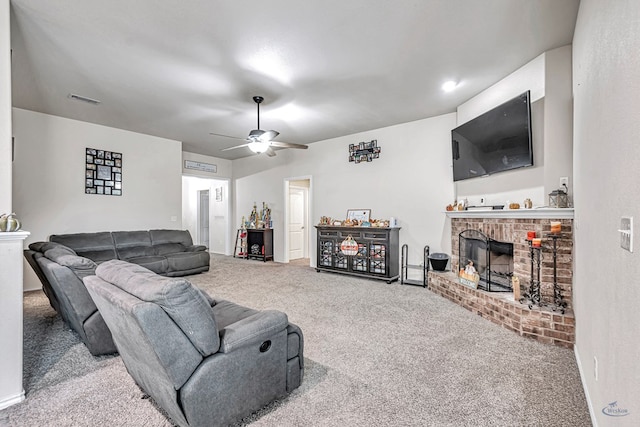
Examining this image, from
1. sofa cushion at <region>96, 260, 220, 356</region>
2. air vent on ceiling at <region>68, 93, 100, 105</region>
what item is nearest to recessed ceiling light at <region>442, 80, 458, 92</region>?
sofa cushion at <region>96, 260, 220, 356</region>

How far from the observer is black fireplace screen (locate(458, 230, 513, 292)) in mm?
3684

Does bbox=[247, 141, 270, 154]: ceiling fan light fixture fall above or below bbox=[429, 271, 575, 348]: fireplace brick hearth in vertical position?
above

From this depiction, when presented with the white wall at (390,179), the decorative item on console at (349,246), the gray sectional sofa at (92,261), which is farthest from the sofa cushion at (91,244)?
the decorative item on console at (349,246)

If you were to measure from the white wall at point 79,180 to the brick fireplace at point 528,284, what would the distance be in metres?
6.00

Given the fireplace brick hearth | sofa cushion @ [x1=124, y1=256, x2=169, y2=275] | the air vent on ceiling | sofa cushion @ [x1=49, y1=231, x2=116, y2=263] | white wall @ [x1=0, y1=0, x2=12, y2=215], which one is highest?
the air vent on ceiling

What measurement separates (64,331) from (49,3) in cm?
302

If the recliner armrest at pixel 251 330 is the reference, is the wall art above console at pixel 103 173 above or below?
above

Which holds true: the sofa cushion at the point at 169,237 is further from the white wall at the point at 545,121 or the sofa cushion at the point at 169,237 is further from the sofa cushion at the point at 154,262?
the white wall at the point at 545,121

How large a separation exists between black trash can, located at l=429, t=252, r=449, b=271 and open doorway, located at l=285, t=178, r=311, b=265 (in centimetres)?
335

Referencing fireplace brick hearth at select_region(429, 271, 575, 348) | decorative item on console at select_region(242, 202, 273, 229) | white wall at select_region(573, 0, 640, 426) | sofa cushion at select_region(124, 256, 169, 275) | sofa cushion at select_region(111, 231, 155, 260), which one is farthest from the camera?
decorative item on console at select_region(242, 202, 273, 229)

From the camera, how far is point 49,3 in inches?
93.4

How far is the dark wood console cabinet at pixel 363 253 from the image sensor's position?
526cm

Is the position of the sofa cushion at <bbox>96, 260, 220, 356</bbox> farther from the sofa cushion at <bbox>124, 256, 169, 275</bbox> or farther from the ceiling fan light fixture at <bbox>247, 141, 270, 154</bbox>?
the sofa cushion at <bbox>124, 256, 169, 275</bbox>

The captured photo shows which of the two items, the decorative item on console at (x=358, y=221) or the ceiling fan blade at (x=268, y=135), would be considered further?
the decorative item on console at (x=358, y=221)
